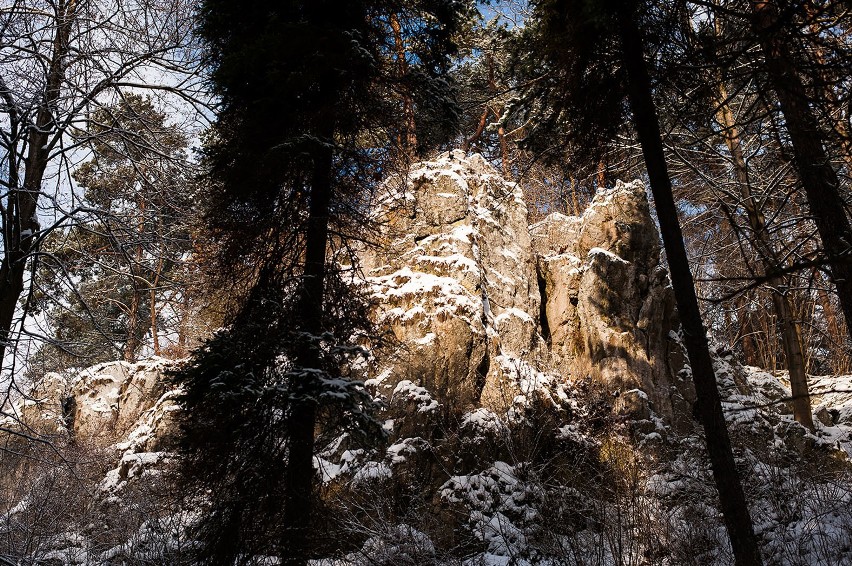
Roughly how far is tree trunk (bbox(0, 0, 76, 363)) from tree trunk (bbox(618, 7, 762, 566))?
5892mm

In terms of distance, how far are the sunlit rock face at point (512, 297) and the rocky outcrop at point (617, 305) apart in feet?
0.09

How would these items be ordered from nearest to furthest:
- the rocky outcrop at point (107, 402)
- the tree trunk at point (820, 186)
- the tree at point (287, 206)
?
1. the tree trunk at point (820, 186)
2. the tree at point (287, 206)
3. the rocky outcrop at point (107, 402)

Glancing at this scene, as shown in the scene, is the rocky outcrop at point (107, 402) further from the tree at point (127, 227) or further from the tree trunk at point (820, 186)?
the tree trunk at point (820, 186)

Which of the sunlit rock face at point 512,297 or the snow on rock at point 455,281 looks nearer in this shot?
the snow on rock at point 455,281

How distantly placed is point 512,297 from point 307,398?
23.7 ft

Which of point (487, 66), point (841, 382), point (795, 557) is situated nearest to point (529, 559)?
point (795, 557)

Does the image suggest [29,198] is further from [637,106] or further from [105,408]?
[105,408]

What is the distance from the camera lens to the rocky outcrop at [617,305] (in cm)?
1152

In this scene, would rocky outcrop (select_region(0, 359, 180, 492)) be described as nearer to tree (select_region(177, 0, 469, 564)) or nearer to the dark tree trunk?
tree (select_region(177, 0, 469, 564))

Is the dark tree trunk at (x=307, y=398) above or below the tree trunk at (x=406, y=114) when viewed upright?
below

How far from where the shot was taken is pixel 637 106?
5863 mm

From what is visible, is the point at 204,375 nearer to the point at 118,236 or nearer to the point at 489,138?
the point at 118,236

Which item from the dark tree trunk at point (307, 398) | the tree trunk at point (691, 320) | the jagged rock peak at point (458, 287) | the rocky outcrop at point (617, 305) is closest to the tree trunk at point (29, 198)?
the dark tree trunk at point (307, 398)

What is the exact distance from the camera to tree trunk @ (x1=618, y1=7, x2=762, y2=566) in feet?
15.9
